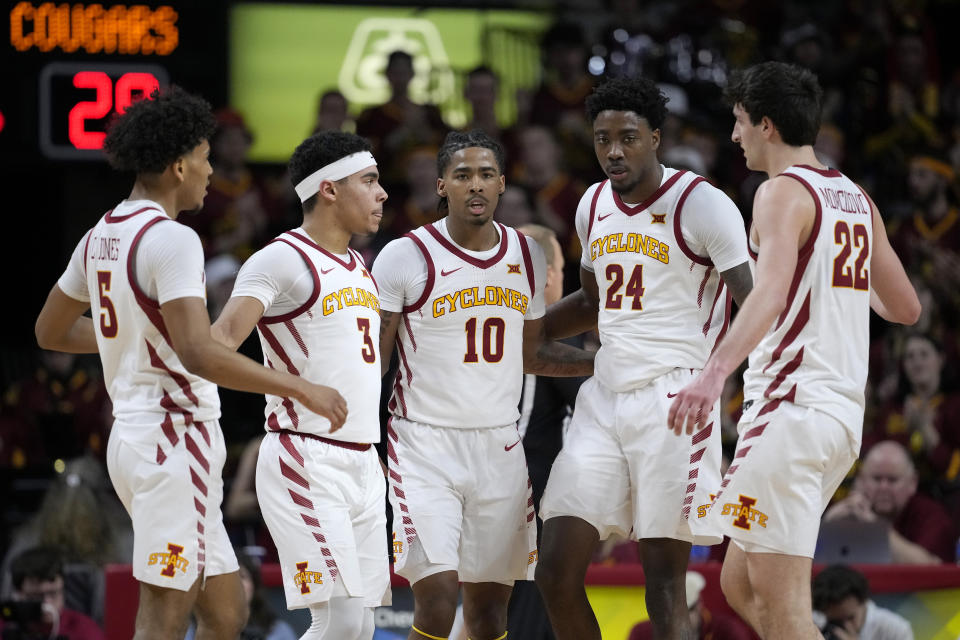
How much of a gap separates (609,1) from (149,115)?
32.4ft

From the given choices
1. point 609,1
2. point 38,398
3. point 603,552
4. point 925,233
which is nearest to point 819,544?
point 603,552

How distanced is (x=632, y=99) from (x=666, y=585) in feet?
6.57

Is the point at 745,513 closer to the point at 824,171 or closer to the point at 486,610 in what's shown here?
the point at 824,171

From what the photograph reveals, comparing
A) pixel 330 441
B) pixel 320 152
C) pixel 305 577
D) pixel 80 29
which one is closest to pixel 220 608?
pixel 305 577

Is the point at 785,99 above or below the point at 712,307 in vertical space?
above

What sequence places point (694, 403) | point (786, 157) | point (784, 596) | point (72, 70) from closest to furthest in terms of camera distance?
point (694, 403), point (784, 596), point (786, 157), point (72, 70)

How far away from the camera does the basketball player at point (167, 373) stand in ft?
16.9

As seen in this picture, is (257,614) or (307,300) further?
(257,614)

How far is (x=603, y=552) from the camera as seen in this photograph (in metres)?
8.93

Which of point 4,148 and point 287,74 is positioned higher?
point 287,74

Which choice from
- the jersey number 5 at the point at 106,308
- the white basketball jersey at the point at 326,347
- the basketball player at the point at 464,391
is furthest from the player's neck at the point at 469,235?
the jersey number 5 at the point at 106,308

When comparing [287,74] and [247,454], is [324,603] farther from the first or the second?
[287,74]

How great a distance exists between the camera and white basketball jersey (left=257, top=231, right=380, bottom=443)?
5.71 m

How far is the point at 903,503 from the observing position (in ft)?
30.0
